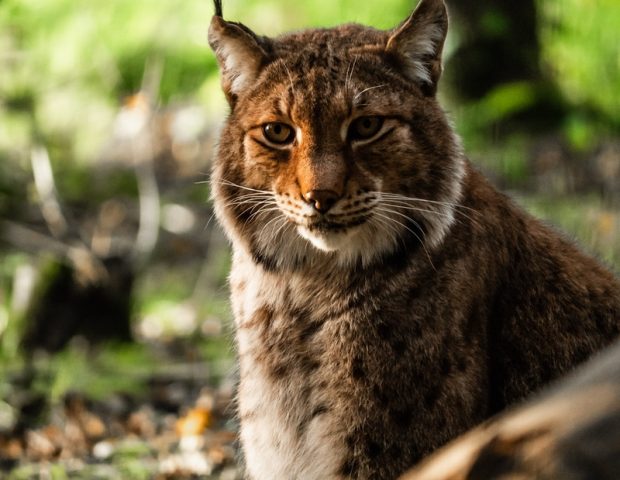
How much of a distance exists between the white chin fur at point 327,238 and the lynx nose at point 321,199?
112 millimetres

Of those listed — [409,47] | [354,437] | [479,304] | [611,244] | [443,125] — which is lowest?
[611,244]

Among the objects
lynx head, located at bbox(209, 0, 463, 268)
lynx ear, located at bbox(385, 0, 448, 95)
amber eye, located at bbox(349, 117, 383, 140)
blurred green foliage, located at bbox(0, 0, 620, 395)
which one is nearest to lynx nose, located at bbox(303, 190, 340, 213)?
lynx head, located at bbox(209, 0, 463, 268)

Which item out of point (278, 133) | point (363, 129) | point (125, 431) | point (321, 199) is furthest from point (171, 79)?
point (321, 199)

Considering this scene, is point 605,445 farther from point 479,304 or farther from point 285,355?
point 285,355

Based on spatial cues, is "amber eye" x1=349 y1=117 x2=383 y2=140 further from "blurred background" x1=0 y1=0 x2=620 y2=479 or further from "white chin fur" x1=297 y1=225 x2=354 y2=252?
"blurred background" x1=0 y1=0 x2=620 y2=479

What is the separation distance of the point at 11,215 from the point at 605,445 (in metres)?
7.16

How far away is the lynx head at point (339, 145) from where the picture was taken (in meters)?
3.12

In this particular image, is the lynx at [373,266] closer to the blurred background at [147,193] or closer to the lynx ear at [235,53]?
the lynx ear at [235,53]

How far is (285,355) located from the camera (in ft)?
11.0

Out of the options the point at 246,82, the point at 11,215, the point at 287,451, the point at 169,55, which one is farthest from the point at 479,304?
the point at 11,215

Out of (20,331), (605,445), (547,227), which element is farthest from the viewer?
(20,331)

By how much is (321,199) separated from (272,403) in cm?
84

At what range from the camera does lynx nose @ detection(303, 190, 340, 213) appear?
302 cm

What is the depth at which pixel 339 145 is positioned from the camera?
10.3 feet
